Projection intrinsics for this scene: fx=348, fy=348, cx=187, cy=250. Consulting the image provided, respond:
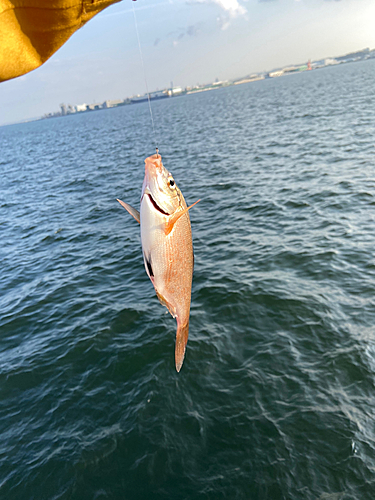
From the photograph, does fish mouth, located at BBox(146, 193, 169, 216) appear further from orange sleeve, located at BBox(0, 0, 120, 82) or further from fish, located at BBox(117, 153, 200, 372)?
orange sleeve, located at BBox(0, 0, 120, 82)

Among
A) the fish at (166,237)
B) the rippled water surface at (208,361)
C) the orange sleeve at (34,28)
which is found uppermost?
the orange sleeve at (34,28)

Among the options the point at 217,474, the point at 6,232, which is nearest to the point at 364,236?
the point at 217,474

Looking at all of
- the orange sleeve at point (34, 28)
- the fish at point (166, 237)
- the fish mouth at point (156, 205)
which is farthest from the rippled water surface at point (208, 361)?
the orange sleeve at point (34, 28)

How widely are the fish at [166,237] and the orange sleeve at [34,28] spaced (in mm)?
1041

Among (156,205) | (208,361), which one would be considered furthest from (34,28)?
(208,361)

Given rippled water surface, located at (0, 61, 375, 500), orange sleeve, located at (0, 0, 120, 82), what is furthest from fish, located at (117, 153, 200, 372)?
rippled water surface, located at (0, 61, 375, 500)

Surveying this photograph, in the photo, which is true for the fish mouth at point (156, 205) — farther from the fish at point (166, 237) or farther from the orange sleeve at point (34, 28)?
the orange sleeve at point (34, 28)

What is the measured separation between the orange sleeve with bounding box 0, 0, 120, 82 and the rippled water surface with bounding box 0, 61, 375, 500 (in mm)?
6664

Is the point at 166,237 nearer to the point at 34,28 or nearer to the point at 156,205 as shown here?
the point at 156,205

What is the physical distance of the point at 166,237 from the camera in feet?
9.81

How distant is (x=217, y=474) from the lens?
20.5 feet

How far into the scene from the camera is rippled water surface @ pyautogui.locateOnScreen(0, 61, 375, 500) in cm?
636

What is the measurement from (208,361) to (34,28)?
7956mm

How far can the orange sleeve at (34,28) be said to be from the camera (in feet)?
6.46
